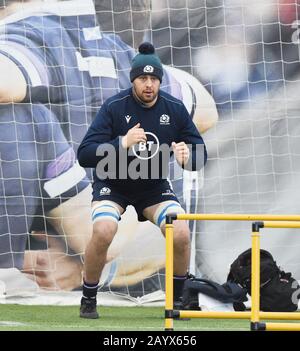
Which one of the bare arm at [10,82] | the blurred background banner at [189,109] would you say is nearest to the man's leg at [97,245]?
the blurred background banner at [189,109]

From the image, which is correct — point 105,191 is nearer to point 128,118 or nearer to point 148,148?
point 148,148

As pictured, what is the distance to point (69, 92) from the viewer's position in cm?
894

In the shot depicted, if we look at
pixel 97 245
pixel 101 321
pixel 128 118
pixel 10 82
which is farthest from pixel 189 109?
pixel 101 321

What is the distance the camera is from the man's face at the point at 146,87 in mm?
7207

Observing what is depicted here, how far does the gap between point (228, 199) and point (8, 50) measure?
2182 mm

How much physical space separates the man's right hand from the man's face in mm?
385

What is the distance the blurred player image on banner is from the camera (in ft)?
29.1

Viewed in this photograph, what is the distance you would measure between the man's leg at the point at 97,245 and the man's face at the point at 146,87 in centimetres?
74

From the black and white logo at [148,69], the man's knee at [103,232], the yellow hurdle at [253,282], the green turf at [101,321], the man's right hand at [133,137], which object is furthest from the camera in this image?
the black and white logo at [148,69]

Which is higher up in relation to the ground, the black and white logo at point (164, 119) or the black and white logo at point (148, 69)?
the black and white logo at point (148, 69)

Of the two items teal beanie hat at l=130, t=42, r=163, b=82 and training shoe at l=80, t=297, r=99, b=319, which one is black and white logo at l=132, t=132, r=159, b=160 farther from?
training shoe at l=80, t=297, r=99, b=319

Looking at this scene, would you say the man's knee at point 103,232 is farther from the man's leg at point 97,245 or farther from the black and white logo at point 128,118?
the black and white logo at point 128,118

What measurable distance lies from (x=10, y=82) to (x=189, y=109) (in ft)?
4.86
